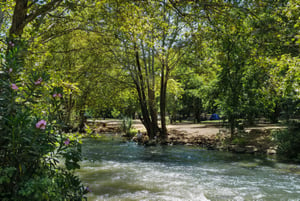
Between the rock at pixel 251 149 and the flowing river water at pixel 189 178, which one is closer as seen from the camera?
the flowing river water at pixel 189 178

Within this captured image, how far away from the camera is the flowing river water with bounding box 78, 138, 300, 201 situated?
620cm

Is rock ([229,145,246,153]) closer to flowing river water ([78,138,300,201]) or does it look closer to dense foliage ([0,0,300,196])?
flowing river water ([78,138,300,201])

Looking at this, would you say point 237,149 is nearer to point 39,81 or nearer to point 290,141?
point 290,141

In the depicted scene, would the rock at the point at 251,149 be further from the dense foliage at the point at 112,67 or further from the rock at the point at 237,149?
the dense foliage at the point at 112,67

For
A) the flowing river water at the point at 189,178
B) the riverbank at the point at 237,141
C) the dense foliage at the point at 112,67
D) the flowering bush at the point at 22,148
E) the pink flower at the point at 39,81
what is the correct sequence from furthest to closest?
the riverbank at the point at 237,141
the flowing river water at the point at 189,178
the pink flower at the point at 39,81
the dense foliage at the point at 112,67
the flowering bush at the point at 22,148

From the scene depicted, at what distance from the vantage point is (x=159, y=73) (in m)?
19.4

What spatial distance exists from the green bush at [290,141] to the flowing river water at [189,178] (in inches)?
28.7

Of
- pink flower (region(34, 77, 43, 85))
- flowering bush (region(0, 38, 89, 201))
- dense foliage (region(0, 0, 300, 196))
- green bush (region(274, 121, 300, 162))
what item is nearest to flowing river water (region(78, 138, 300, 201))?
green bush (region(274, 121, 300, 162))

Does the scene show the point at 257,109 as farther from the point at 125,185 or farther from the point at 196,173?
the point at 125,185

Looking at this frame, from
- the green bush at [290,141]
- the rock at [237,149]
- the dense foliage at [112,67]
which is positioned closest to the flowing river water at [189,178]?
the green bush at [290,141]

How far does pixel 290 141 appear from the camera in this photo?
10.4 m

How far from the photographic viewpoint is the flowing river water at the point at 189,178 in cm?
620

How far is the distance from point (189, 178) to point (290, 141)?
18.4 ft

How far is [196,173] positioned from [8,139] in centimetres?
704
